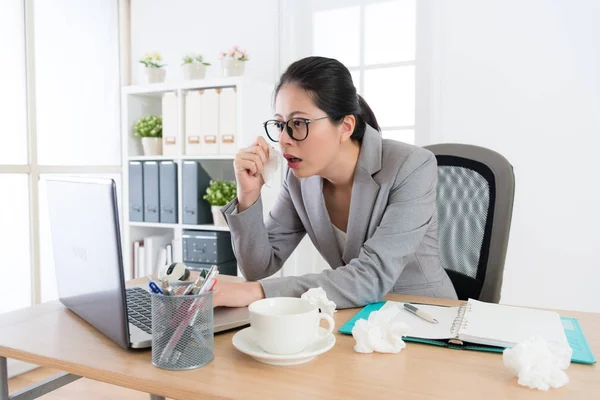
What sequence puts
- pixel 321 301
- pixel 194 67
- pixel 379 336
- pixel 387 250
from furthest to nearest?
pixel 194 67 → pixel 387 250 → pixel 321 301 → pixel 379 336

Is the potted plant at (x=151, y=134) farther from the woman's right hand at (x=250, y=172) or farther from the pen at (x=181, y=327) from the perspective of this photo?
the pen at (x=181, y=327)

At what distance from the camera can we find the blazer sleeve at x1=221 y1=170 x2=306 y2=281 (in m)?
1.30

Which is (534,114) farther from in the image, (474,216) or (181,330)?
(181,330)

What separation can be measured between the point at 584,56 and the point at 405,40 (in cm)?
85

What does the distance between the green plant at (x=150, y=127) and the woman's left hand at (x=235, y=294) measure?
218 cm

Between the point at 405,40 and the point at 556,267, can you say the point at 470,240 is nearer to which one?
the point at 556,267

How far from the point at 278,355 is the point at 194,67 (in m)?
2.35

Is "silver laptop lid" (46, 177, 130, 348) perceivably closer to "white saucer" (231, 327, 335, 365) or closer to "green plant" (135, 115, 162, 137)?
"white saucer" (231, 327, 335, 365)

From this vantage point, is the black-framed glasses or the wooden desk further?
the black-framed glasses

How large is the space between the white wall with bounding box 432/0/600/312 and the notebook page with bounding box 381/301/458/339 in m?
1.54

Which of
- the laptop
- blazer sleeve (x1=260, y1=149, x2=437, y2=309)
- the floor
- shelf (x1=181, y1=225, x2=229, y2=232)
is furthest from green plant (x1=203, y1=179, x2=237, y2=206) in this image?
the laptop

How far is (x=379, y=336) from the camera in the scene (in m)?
0.78

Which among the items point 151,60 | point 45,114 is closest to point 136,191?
point 45,114

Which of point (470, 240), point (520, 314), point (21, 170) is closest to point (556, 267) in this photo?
point (470, 240)
